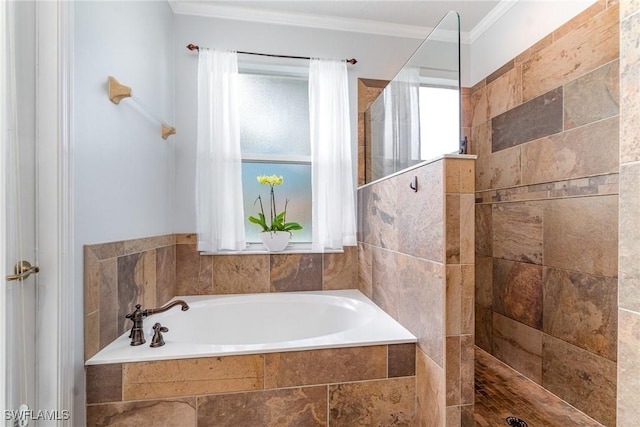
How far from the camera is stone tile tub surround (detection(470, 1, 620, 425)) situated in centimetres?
154

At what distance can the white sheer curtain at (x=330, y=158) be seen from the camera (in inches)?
93.6

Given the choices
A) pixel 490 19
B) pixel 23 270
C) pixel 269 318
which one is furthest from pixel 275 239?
pixel 490 19

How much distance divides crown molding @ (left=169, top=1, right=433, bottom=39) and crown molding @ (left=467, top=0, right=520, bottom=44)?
0.37m

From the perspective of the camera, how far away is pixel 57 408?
112cm

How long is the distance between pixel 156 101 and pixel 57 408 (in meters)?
1.66

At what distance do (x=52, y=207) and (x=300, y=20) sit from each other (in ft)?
6.94

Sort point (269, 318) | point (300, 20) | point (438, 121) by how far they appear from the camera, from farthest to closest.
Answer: point (300, 20) → point (269, 318) → point (438, 121)

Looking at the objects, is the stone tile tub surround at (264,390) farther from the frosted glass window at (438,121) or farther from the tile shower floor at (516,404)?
the frosted glass window at (438,121)

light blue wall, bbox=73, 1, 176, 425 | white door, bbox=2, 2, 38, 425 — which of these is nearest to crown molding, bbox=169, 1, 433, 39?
light blue wall, bbox=73, 1, 176, 425

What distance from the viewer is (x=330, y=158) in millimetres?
2396

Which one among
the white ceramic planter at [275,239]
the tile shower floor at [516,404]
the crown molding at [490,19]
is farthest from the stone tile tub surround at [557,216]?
the white ceramic planter at [275,239]

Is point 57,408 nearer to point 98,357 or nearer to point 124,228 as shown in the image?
point 98,357

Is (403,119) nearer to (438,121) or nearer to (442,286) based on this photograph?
(438,121)

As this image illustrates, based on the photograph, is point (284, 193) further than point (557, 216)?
Yes
